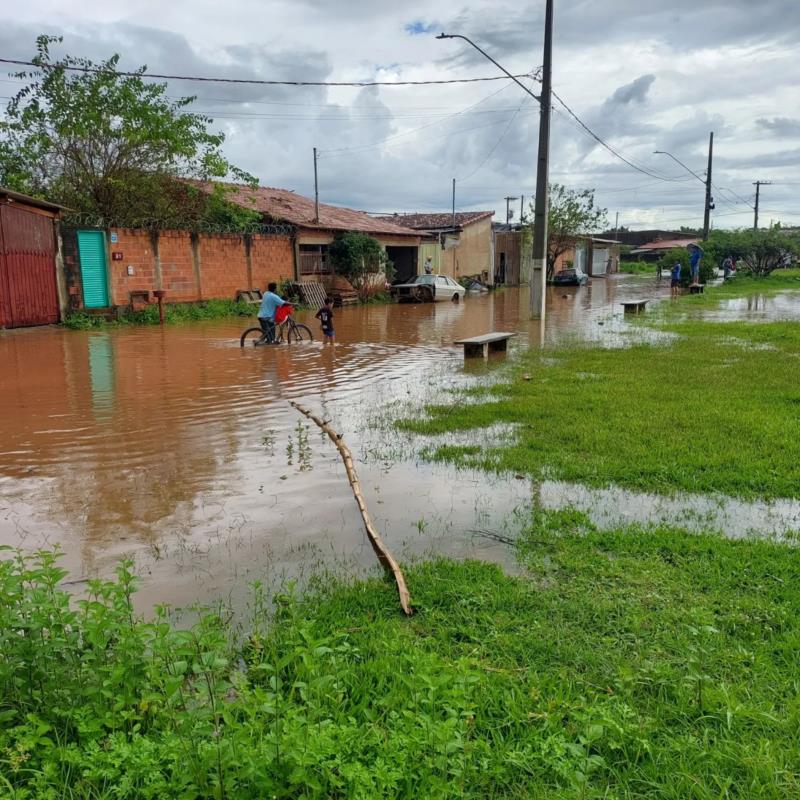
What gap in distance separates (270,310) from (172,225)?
1046 centimetres

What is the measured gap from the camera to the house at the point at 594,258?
59312mm

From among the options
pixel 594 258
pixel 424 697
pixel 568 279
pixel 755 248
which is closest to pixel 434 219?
pixel 568 279

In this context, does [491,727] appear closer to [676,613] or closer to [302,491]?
[676,613]

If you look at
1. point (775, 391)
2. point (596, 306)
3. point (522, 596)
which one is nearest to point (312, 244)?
point (596, 306)

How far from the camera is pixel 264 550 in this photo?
5020 mm

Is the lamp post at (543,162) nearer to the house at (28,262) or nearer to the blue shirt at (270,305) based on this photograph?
the blue shirt at (270,305)

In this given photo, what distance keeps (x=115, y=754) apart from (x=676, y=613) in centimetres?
279

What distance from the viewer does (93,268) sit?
2097 cm

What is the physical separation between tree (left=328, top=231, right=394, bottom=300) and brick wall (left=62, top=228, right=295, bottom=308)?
2182 millimetres

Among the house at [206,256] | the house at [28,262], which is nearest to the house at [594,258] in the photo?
the house at [206,256]

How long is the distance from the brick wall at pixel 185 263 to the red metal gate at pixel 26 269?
0.74 metres

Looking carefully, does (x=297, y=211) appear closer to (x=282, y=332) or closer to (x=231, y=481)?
(x=282, y=332)

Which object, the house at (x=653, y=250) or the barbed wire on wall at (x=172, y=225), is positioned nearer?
the barbed wire on wall at (x=172, y=225)

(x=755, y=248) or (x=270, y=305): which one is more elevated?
(x=755, y=248)
